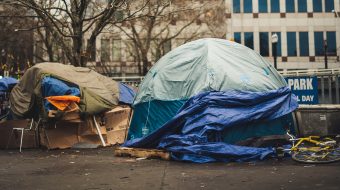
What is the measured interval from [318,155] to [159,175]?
295 cm

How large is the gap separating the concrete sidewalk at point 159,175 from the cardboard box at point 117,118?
3.34m

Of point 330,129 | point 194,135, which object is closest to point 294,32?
point 330,129

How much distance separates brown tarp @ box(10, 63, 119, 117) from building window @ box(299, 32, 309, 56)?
29.1m

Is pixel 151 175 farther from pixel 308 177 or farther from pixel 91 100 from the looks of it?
pixel 91 100

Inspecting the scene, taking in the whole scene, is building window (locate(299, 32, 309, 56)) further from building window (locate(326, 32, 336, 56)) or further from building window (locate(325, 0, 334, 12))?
building window (locate(325, 0, 334, 12))

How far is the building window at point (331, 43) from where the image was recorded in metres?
38.0

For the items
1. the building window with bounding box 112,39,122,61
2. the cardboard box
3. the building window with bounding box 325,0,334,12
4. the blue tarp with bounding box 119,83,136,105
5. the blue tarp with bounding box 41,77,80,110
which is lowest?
the cardboard box

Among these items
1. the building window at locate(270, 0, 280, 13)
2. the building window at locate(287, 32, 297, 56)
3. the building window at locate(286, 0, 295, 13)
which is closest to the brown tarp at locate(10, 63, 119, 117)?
the building window at locate(287, 32, 297, 56)

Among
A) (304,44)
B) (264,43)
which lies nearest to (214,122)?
(264,43)

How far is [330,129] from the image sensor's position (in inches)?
413

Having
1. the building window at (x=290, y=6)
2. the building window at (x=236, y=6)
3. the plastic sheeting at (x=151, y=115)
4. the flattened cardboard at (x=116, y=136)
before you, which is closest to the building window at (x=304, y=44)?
the building window at (x=290, y=6)

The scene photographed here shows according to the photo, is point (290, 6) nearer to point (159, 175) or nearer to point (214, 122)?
point (214, 122)

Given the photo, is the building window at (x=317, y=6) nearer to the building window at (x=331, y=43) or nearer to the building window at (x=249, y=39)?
the building window at (x=331, y=43)

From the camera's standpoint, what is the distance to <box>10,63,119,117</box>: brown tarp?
11.7m
